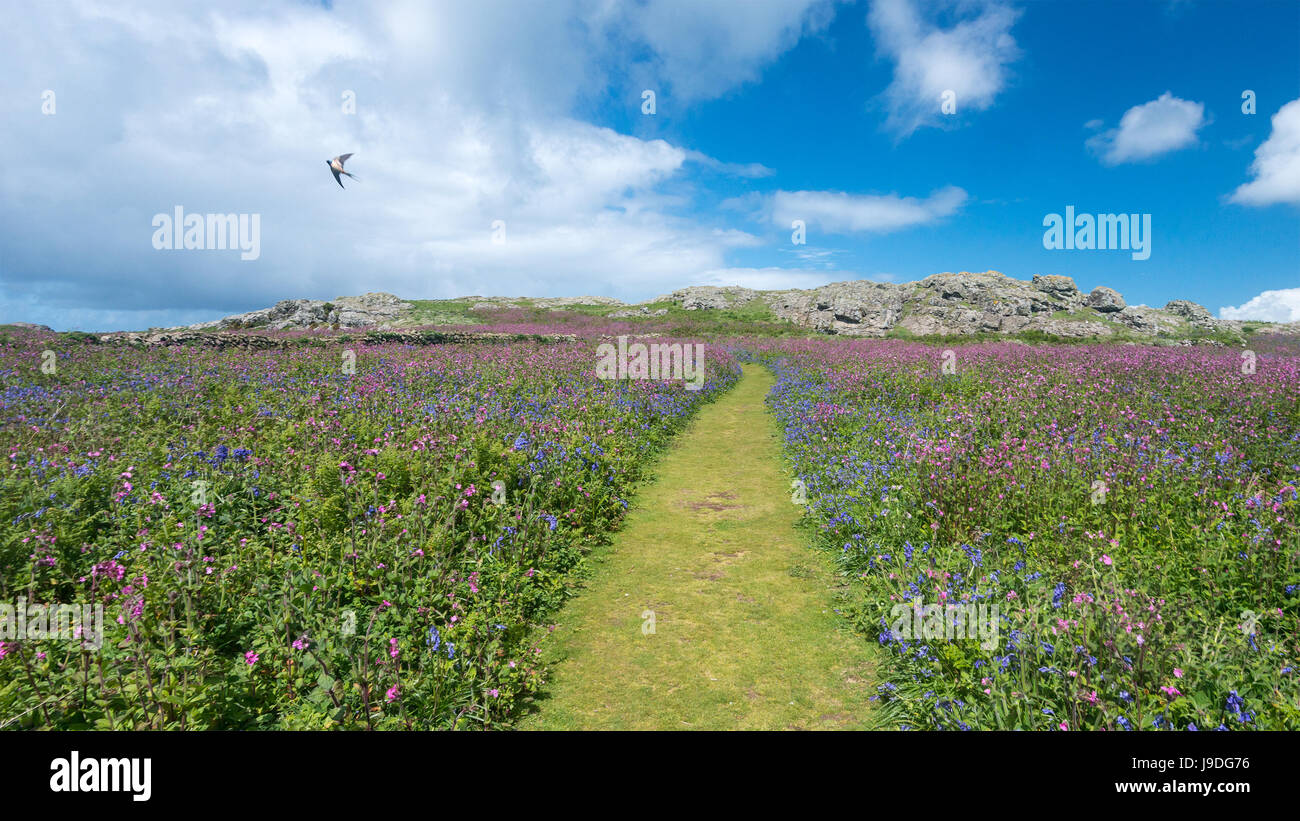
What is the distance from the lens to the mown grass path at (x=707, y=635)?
4055mm

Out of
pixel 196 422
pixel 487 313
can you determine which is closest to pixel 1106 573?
pixel 196 422

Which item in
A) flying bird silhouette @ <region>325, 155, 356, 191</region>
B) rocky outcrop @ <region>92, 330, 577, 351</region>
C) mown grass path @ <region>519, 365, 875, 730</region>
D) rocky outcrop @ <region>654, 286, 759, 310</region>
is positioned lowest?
mown grass path @ <region>519, 365, 875, 730</region>

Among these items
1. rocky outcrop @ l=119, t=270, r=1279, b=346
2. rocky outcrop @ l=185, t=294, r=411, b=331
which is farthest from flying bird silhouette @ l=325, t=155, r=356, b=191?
rocky outcrop @ l=119, t=270, r=1279, b=346

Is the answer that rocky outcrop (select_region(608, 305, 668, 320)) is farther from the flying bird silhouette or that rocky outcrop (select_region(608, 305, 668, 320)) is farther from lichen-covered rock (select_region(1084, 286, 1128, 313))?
the flying bird silhouette

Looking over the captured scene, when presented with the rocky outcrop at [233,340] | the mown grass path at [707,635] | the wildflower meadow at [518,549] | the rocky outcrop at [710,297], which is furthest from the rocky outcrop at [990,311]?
the mown grass path at [707,635]

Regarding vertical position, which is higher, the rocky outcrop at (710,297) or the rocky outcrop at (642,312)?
the rocky outcrop at (710,297)

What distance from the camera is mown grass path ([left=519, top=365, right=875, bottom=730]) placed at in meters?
4.05

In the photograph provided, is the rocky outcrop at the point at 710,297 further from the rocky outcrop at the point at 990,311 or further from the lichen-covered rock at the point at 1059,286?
the lichen-covered rock at the point at 1059,286

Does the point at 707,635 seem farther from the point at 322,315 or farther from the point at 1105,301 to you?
the point at 1105,301

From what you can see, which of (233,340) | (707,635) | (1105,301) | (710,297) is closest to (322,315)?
(233,340)

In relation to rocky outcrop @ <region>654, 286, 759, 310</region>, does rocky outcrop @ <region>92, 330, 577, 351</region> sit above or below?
below

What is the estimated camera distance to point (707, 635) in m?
5.10

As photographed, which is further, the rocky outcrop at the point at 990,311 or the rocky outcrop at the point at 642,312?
the rocky outcrop at the point at 642,312

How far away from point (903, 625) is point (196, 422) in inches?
429
